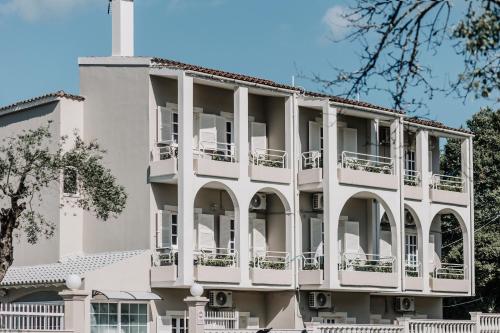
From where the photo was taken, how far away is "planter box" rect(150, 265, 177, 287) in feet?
103

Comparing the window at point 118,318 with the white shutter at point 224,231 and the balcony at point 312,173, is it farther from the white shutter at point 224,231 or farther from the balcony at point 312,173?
the balcony at point 312,173

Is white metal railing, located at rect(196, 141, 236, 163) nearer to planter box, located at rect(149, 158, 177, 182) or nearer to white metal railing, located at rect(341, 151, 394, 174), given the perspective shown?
planter box, located at rect(149, 158, 177, 182)

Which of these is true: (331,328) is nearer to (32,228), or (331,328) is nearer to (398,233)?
(398,233)

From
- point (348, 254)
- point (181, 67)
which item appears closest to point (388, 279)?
point (348, 254)

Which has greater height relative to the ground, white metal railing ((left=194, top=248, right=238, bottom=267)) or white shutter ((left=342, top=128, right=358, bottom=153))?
white shutter ((left=342, top=128, right=358, bottom=153))

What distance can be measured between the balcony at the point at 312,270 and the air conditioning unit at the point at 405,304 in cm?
533

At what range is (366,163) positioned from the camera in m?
36.7

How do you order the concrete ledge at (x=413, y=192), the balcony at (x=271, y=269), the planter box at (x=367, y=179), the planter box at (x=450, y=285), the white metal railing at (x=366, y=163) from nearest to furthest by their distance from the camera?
the balcony at (x=271, y=269) → the planter box at (x=367, y=179) → the white metal railing at (x=366, y=163) → the concrete ledge at (x=413, y=192) → the planter box at (x=450, y=285)

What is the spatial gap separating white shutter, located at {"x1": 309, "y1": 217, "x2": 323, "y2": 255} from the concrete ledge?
335cm

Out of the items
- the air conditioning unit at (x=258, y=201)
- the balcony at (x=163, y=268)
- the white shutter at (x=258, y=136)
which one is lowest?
the balcony at (x=163, y=268)

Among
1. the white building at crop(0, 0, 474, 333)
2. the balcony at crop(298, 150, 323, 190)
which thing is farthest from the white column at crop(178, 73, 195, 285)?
the balcony at crop(298, 150, 323, 190)

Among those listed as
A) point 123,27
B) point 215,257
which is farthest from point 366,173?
point 123,27

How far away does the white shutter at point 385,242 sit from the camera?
38750 millimetres

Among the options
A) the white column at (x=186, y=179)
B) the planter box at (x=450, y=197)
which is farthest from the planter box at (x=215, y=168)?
the planter box at (x=450, y=197)
